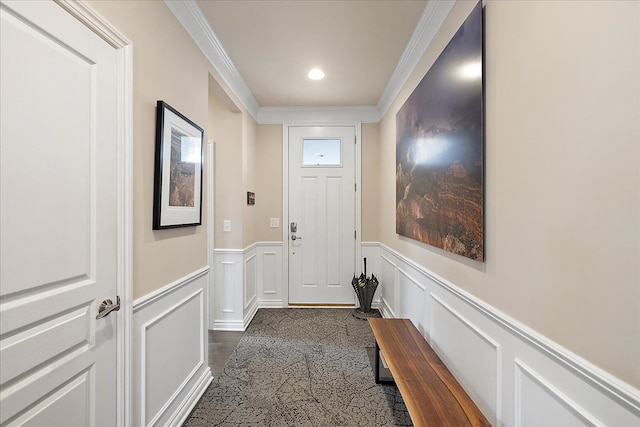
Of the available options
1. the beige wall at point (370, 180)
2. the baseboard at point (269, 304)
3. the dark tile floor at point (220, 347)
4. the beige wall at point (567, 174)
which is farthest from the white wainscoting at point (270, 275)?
the beige wall at point (567, 174)

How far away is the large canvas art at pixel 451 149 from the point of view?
1.32m

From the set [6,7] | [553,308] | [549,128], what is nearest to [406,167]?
[549,128]

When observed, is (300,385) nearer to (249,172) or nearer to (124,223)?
(124,223)

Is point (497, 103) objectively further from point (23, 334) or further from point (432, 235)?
point (23, 334)

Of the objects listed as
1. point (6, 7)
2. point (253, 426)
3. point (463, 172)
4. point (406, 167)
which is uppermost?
point (6, 7)

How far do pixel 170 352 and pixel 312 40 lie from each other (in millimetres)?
2363

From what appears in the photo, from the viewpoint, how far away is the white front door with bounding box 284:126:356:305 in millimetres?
3820

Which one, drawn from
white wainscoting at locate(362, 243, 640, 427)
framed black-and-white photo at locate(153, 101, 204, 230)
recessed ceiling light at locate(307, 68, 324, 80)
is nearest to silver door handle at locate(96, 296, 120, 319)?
framed black-and-white photo at locate(153, 101, 204, 230)

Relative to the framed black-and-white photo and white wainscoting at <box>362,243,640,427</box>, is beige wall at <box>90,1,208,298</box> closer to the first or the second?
the framed black-and-white photo

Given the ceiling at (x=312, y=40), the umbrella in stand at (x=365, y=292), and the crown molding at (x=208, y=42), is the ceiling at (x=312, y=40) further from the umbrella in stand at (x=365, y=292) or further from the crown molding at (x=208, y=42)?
the umbrella in stand at (x=365, y=292)

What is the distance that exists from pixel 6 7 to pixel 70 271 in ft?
2.68

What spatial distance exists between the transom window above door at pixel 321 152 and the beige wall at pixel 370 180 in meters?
0.35

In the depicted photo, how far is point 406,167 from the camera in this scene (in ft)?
7.92

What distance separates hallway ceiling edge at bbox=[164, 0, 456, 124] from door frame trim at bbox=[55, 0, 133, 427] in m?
0.64
